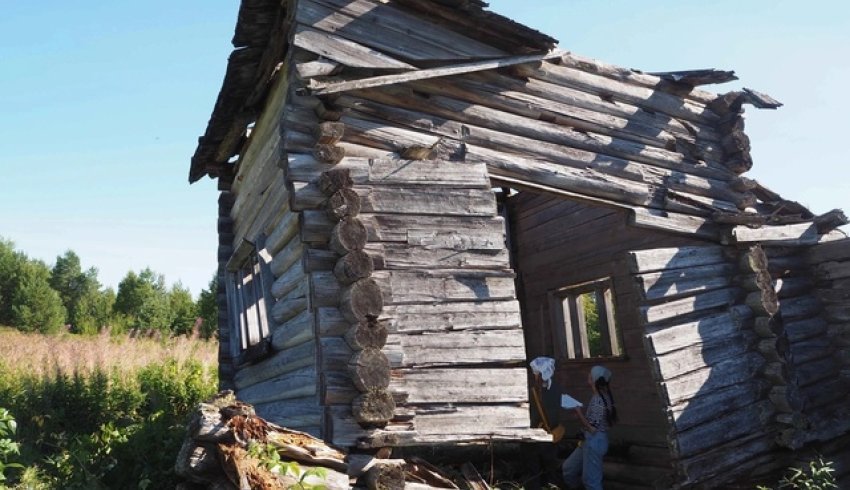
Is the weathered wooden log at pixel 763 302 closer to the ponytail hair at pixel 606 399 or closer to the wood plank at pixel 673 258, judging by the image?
the wood plank at pixel 673 258

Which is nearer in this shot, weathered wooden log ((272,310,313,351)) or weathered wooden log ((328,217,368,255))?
weathered wooden log ((328,217,368,255))

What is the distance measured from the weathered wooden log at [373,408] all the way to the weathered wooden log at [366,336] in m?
0.38

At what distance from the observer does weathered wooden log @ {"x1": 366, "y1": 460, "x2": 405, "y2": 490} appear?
501cm

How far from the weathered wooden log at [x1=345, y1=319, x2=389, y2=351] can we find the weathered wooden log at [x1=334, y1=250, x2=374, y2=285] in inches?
14.8

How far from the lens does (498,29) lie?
7.18 metres

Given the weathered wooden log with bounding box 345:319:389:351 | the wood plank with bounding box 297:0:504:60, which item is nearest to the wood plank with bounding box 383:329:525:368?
the weathered wooden log with bounding box 345:319:389:351

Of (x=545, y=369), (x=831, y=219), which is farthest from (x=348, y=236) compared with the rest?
(x=831, y=219)

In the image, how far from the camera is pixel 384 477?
5.04m

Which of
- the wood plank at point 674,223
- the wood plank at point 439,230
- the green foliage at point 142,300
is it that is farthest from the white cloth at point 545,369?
the green foliage at point 142,300

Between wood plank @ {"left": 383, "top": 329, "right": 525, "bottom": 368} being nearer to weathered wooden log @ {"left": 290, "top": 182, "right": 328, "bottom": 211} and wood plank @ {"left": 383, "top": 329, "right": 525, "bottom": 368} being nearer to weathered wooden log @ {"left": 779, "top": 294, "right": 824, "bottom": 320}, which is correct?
weathered wooden log @ {"left": 290, "top": 182, "right": 328, "bottom": 211}

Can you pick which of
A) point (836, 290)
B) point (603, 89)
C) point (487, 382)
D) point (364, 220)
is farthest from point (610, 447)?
point (364, 220)

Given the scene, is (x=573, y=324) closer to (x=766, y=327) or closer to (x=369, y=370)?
(x=766, y=327)

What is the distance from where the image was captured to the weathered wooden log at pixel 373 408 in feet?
17.5

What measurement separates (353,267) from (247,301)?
395cm
